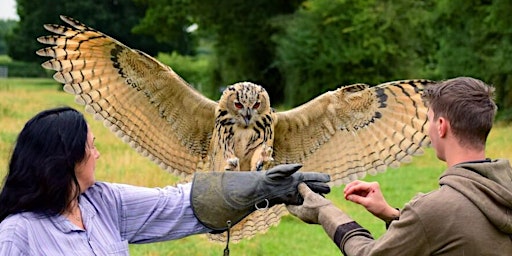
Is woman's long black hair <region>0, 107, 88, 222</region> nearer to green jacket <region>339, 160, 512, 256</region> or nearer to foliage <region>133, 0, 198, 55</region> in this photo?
green jacket <region>339, 160, 512, 256</region>

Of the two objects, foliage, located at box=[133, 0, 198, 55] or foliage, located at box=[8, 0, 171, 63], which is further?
foliage, located at box=[8, 0, 171, 63]

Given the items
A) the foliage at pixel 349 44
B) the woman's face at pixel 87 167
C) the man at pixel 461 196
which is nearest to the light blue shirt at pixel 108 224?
the woman's face at pixel 87 167

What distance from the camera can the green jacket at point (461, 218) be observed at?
8.50 ft

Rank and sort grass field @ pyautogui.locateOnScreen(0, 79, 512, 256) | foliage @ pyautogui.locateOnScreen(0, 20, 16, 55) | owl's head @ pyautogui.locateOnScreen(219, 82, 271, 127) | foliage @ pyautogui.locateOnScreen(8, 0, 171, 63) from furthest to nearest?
foliage @ pyautogui.locateOnScreen(0, 20, 16, 55) → foliage @ pyautogui.locateOnScreen(8, 0, 171, 63) → grass field @ pyautogui.locateOnScreen(0, 79, 512, 256) → owl's head @ pyautogui.locateOnScreen(219, 82, 271, 127)

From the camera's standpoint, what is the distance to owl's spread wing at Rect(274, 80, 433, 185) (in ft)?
17.4

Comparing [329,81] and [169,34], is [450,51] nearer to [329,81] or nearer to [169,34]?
[329,81]

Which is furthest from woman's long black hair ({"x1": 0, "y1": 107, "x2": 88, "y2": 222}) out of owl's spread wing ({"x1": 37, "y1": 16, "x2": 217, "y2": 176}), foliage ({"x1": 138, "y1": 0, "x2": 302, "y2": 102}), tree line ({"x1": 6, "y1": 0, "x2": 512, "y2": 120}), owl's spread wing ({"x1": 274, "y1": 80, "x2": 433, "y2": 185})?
foliage ({"x1": 138, "y1": 0, "x2": 302, "y2": 102})

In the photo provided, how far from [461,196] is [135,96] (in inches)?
133

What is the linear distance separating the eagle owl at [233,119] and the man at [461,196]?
7.84ft

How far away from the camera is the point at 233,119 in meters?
5.22

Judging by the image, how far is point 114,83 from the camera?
5.48 m

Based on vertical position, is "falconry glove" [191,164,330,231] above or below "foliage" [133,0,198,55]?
above

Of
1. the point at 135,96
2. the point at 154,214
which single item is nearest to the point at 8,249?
the point at 154,214

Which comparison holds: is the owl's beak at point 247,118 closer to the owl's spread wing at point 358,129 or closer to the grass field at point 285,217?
the owl's spread wing at point 358,129
